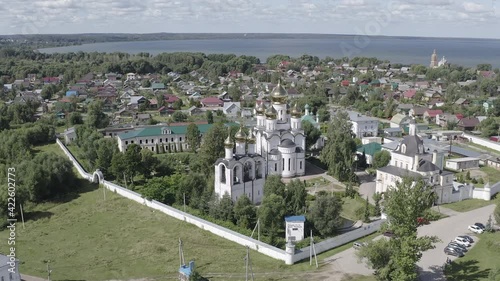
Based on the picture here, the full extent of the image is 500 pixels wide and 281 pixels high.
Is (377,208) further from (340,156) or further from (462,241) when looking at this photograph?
(340,156)

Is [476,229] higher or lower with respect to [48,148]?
higher

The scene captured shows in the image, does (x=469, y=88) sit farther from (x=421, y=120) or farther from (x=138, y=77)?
(x=138, y=77)

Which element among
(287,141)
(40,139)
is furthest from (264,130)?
(40,139)

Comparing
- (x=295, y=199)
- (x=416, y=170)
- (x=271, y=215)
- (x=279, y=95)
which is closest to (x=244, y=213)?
(x=271, y=215)

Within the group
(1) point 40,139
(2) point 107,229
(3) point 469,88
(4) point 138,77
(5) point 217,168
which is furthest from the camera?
(4) point 138,77

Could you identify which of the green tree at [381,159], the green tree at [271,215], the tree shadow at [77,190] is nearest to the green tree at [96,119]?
the tree shadow at [77,190]

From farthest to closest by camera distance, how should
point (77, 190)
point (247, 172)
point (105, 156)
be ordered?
point (105, 156) → point (77, 190) → point (247, 172)
